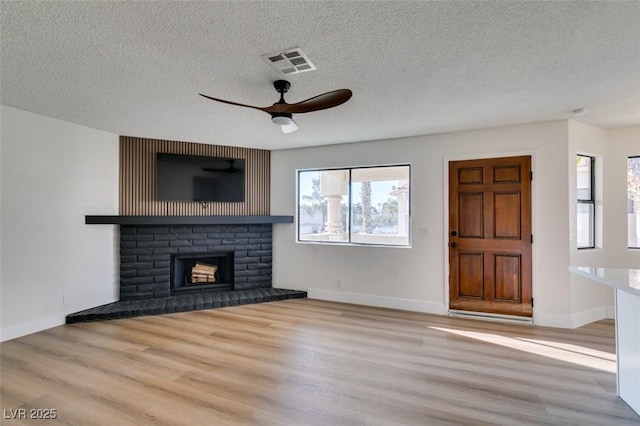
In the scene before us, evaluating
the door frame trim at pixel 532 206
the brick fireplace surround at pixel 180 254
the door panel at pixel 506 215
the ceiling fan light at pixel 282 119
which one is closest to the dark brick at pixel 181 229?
the brick fireplace surround at pixel 180 254

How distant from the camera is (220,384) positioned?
240 cm

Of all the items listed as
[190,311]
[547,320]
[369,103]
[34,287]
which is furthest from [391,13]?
[34,287]

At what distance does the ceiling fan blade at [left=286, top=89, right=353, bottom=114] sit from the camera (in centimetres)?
213

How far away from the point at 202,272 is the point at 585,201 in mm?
5659

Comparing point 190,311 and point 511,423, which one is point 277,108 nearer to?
point 511,423

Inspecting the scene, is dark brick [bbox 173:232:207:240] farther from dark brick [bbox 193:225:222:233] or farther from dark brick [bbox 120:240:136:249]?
dark brick [bbox 120:240:136:249]

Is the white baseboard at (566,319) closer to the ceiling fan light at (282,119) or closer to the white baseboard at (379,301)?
the white baseboard at (379,301)

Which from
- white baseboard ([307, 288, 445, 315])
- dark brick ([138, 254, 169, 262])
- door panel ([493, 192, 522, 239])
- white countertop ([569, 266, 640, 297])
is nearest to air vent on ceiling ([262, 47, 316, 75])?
white countertop ([569, 266, 640, 297])

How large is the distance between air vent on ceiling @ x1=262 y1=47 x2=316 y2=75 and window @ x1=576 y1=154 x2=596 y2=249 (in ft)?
12.7

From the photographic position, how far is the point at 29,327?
134 inches

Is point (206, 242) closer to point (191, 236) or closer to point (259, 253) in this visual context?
point (191, 236)

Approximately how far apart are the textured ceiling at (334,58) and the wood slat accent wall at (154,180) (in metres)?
0.95

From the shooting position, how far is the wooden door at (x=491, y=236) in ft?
12.5

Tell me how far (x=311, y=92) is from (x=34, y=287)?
12.5 ft
